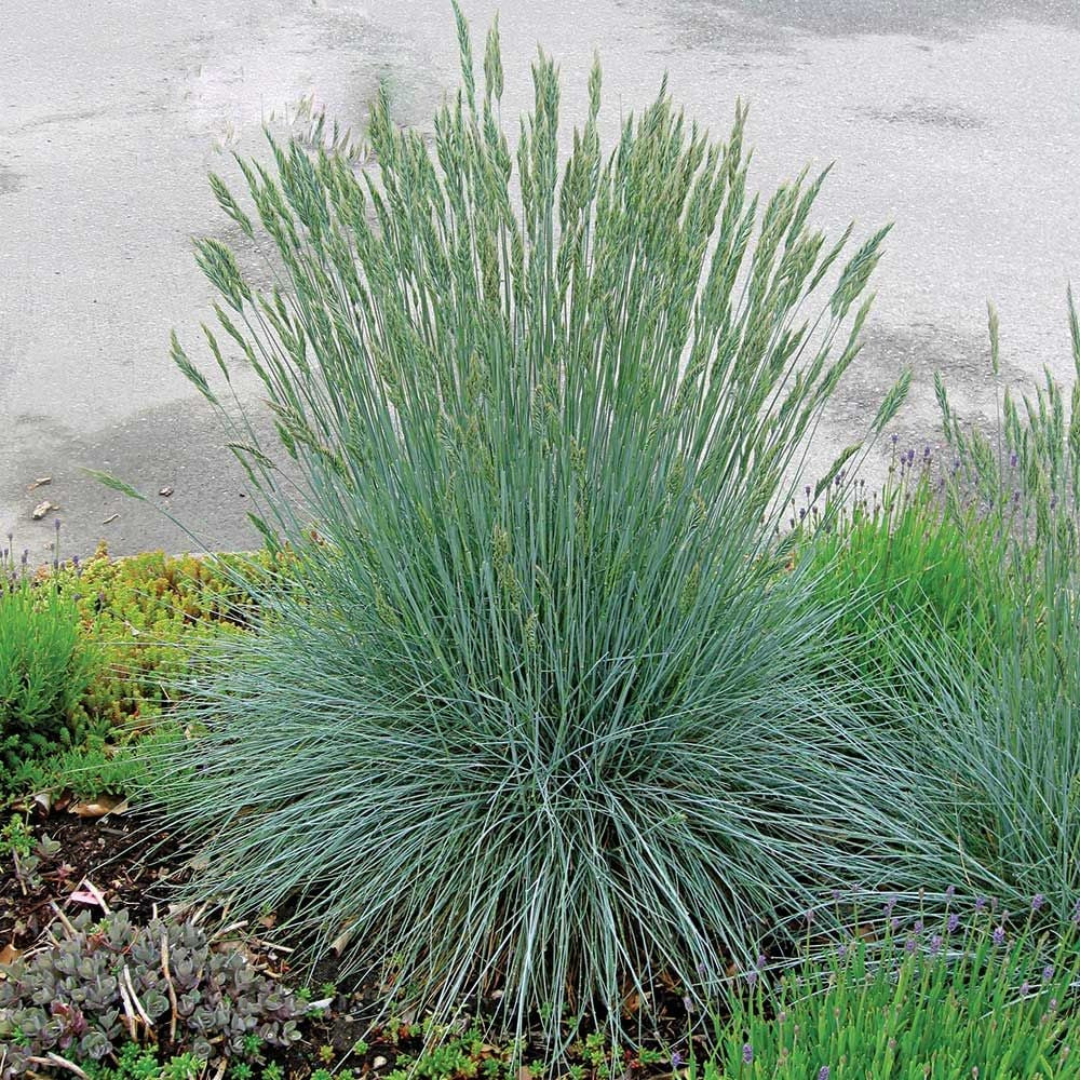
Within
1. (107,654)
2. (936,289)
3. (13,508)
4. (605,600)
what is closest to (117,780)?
(107,654)

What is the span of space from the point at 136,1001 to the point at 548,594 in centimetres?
109

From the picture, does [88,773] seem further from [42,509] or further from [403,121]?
[403,121]

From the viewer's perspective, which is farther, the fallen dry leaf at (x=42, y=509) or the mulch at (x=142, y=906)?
the fallen dry leaf at (x=42, y=509)

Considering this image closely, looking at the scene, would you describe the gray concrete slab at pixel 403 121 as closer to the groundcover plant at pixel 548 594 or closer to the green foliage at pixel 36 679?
the green foliage at pixel 36 679

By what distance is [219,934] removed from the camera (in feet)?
8.96

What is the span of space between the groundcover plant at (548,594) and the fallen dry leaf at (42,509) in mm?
2132

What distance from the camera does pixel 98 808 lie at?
10.2 feet

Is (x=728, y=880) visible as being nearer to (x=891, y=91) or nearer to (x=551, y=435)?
(x=551, y=435)

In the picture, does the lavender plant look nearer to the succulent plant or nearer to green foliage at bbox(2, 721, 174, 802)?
green foliage at bbox(2, 721, 174, 802)

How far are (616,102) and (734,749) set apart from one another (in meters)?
5.71

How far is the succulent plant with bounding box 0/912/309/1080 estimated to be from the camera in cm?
240

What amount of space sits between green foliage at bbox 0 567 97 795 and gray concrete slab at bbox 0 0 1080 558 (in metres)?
1.28

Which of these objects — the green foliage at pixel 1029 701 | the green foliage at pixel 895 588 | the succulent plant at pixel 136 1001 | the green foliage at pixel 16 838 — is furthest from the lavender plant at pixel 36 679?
the green foliage at pixel 1029 701

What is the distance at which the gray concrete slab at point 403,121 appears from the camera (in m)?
5.20
